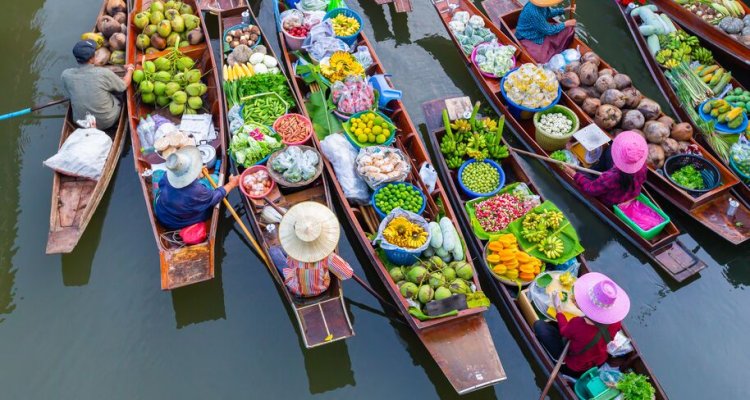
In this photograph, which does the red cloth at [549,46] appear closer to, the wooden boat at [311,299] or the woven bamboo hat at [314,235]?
the wooden boat at [311,299]

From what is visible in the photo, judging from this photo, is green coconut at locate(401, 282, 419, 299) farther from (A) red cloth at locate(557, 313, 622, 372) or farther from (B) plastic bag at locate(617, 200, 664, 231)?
(B) plastic bag at locate(617, 200, 664, 231)

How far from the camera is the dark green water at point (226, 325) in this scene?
6.21 m

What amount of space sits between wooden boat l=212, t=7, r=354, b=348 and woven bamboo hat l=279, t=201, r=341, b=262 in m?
0.97

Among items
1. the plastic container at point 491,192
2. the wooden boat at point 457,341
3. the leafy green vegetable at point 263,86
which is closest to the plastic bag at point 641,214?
the plastic container at point 491,192

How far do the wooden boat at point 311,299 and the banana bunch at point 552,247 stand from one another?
2.50 metres

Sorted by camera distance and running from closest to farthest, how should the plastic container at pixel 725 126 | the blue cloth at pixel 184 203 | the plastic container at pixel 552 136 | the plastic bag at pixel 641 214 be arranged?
the blue cloth at pixel 184 203, the plastic bag at pixel 641 214, the plastic container at pixel 552 136, the plastic container at pixel 725 126

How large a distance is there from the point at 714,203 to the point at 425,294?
14.4 feet

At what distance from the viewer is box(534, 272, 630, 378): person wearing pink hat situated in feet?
16.6

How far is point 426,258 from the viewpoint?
246 inches

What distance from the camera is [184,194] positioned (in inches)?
237

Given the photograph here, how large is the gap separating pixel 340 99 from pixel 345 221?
175cm

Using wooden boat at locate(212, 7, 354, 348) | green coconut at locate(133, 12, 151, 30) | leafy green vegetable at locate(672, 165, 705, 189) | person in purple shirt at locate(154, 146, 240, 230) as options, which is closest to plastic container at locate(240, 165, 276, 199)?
wooden boat at locate(212, 7, 354, 348)

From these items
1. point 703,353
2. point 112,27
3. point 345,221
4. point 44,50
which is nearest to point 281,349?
point 345,221

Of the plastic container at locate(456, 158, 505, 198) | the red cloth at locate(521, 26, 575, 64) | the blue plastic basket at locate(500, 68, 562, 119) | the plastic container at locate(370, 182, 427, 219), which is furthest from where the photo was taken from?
the red cloth at locate(521, 26, 575, 64)
